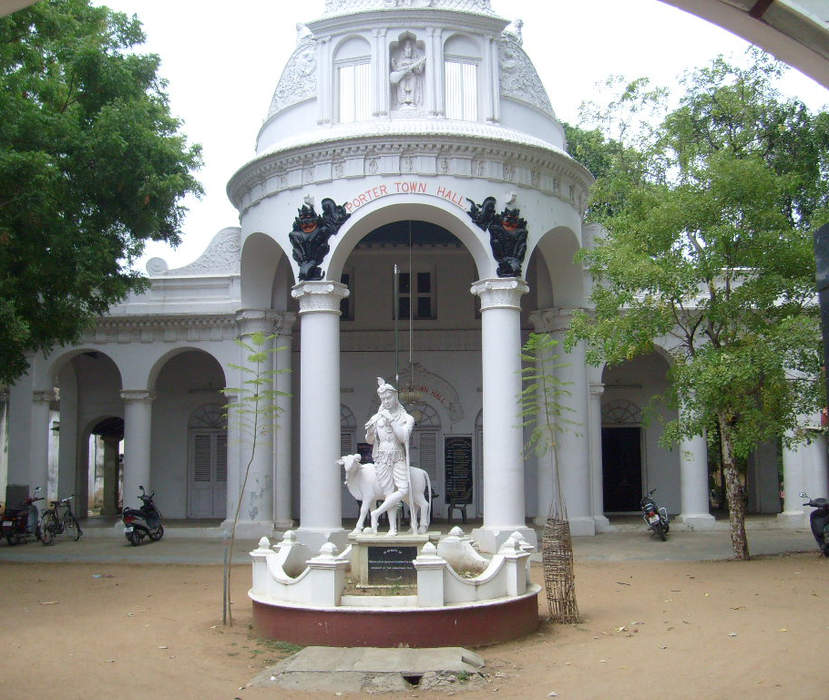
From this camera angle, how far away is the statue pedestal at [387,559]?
11500 mm

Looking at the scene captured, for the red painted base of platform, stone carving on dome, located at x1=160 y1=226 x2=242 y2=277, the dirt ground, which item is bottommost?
the dirt ground

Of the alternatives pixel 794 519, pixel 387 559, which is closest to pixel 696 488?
pixel 794 519

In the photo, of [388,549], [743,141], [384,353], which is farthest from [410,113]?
[388,549]

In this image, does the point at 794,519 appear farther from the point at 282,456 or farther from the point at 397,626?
the point at 397,626

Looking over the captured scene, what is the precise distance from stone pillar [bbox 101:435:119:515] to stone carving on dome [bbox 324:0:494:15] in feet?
48.7

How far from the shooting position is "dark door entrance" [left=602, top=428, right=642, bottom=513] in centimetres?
2542

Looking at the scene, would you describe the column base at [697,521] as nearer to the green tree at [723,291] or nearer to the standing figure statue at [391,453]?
the green tree at [723,291]

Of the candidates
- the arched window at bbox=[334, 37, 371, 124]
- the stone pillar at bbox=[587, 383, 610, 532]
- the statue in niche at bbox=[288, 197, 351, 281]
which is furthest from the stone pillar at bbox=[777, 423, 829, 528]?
the arched window at bbox=[334, 37, 371, 124]

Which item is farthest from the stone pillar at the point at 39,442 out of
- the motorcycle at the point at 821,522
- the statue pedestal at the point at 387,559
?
the motorcycle at the point at 821,522

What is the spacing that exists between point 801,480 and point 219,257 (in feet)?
49.8

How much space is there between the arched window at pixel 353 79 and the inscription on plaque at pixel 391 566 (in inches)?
380

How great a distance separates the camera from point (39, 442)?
2256 centimetres

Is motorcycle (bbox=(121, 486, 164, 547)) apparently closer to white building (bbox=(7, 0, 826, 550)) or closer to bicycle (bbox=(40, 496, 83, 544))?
white building (bbox=(7, 0, 826, 550))

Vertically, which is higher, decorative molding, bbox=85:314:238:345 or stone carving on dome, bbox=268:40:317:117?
stone carving on dome, bbox=268:40:317:117
